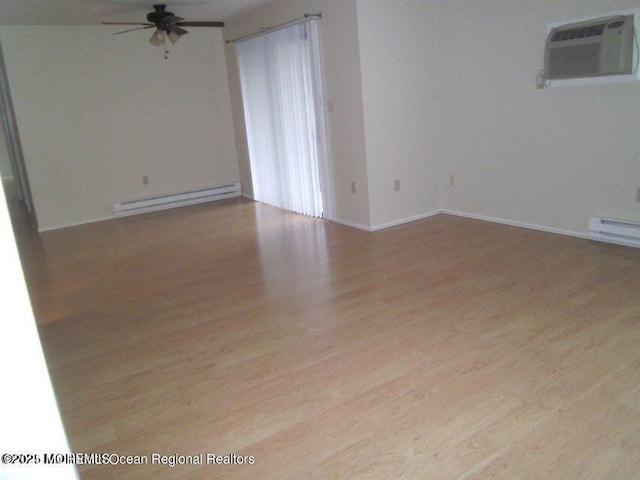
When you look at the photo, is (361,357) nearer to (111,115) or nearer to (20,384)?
(20,384)

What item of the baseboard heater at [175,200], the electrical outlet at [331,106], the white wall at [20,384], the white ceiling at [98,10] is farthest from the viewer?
the baseboard heater at [175,200]

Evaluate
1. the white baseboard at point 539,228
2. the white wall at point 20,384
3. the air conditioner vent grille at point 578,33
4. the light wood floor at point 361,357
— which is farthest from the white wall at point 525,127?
the white wall at point 20,384

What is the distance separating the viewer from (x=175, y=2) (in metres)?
5.27

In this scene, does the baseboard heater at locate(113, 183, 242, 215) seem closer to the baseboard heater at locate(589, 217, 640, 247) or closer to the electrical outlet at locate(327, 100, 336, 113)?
the electrical outlet at locate(327, 100, 336, 113)

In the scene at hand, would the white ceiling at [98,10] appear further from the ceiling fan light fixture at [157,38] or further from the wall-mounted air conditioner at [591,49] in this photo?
the wall-mounted air conditioner at [591,49]

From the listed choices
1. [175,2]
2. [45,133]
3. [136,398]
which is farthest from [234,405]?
[45,133]

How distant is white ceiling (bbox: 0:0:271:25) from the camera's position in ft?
16.3

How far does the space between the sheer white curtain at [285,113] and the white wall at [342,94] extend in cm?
14

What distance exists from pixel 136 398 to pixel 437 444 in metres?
1.45

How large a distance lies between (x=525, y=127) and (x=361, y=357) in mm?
3036

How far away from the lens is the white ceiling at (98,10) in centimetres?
498

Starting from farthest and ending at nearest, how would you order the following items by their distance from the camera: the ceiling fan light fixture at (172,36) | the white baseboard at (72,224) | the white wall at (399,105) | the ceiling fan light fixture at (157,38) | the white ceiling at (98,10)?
the white baseboard at (72,224), the ceiling fan light fixture at (172,36), the ceiling fan light fixture at (157,38), the white ceiling at (98,10), the white wall at (399,105)

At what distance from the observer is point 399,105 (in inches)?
204

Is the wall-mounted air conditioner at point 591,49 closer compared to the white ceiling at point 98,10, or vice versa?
the wall-mounted air conditioner at point 591,49
